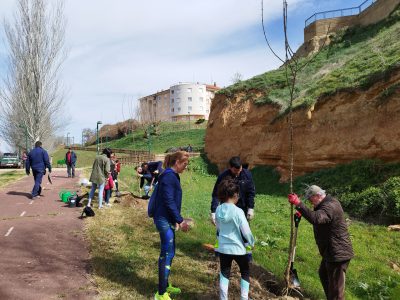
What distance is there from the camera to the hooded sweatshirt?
4.48m

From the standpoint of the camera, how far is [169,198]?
477 cm

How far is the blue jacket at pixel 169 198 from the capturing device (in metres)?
4.77

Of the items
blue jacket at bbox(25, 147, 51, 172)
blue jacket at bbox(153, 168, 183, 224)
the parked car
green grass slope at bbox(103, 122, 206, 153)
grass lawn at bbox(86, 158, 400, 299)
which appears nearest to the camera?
blue jacket at bbox(153, 168, 183, 224)

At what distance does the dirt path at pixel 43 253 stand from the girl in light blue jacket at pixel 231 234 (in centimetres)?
196

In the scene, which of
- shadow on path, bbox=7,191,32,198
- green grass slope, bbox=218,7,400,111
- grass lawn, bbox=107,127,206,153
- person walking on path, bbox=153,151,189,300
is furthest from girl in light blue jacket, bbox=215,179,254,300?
grass lawn, bbox=107,127,206,153

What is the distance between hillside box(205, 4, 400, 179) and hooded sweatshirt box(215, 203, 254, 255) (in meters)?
11.2

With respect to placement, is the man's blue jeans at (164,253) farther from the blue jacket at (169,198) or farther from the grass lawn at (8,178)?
the grass lawn at (8,178)

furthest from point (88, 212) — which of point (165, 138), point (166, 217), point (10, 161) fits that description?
point (165, 138)

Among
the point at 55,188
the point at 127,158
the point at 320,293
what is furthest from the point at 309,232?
the point at 127,158

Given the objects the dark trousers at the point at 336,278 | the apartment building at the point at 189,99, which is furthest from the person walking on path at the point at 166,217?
the apartment building at the point at 189,99

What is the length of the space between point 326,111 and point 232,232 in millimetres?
14970

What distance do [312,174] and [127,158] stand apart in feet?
69.4

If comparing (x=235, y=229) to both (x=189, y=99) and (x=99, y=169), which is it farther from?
(x=189, y=99)

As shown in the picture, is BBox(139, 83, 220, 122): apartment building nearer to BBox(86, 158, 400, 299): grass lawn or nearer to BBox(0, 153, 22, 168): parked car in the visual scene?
BBox(0, 153, 22, 168): parked car
